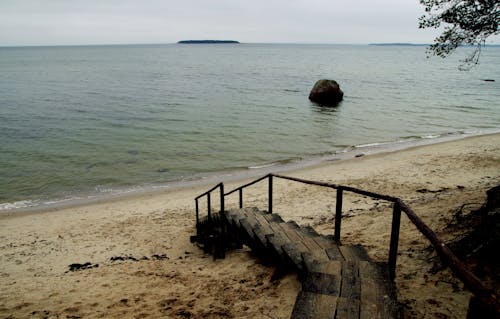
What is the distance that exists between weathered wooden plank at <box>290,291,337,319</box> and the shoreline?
11.6 metres

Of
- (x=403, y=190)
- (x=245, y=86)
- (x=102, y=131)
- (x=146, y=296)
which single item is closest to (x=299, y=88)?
(x=245, y=86)

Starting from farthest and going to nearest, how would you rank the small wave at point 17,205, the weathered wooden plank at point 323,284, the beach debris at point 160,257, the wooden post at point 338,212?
the small wave at point 17,205, the beach debris at point 160,257, the wooden post at point 338,212, the weathered wooden plank at point 323,284

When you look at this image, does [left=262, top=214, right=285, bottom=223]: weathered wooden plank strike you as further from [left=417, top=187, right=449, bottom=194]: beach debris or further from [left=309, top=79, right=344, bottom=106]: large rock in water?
[left=309, top=79, right=344, bottom=106]: large rock in water

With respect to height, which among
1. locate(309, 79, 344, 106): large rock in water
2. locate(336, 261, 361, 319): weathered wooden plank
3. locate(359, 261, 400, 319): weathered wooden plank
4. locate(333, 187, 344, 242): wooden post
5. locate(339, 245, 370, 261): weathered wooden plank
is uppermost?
locate(309, 79, 344, 106): large rock in water

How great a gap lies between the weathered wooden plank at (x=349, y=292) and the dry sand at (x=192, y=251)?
0.87 metres

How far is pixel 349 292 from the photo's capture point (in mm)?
3703

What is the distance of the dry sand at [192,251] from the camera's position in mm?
5145

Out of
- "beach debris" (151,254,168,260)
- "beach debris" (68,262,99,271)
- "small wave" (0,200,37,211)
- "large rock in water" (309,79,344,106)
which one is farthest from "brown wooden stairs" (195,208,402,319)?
"large rock in water" (309,79,344,106)

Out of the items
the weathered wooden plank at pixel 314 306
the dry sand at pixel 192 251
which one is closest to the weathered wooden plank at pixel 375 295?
the weathered wooden plank at pixel 314 306

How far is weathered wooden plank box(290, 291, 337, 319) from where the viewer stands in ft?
11.0

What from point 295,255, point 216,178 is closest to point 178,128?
point 216,178

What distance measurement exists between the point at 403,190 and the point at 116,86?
4405 cm

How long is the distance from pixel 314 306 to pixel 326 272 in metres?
0.80

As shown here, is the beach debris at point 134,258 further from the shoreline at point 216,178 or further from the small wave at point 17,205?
the small wave at point 17,205
